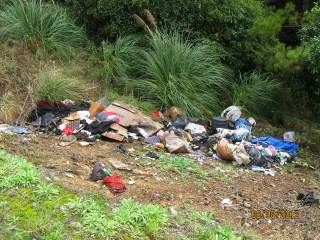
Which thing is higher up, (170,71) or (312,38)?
(312,38)

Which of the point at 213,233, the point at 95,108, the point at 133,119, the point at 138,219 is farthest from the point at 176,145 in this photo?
the point at 138,219

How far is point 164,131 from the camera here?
7383 millimetres

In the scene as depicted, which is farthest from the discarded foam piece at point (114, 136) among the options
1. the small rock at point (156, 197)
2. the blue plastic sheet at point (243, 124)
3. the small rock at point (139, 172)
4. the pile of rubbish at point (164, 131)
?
the blue plastic sheet at point (243, 124)

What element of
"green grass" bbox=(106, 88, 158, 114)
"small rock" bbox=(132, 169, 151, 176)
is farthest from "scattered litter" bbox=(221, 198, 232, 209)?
"green grass" bbox=(106, 88, 158, 114)

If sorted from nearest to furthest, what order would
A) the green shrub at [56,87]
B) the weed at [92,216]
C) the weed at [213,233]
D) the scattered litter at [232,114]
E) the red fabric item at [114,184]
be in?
the weed at [92,216] < the weed at [213,233] < the red fabric item at [114,184] < the green shrub at [56,87] < the scattered litter at [232,114]

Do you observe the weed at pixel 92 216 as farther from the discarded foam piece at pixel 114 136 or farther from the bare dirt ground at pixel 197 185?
the discarded foam piece at pixel 114 136

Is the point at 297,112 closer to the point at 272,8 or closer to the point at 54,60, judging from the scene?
the point at 272,8

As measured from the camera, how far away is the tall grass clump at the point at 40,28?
8.88 metres

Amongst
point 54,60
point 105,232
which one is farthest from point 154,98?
point 105,232

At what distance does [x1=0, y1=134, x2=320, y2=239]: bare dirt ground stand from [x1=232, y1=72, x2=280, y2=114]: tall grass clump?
263 centimetres

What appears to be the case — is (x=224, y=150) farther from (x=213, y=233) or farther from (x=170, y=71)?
(x=213, y=233)

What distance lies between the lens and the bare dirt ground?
4863mm

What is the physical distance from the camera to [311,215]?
5.36m
